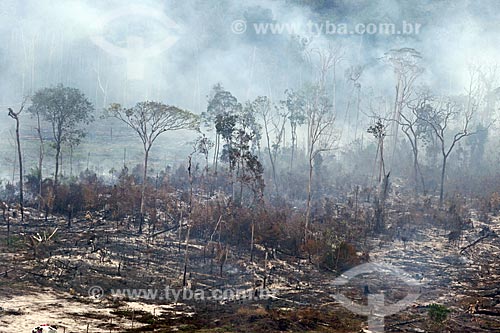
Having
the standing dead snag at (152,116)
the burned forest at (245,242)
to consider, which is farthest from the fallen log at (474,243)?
the standing dead snag at (152,116)

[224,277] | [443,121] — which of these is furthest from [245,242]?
[443,121]

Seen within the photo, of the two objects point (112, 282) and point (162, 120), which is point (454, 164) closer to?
point (162, 120)

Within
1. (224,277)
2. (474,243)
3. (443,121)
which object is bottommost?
(224,277)

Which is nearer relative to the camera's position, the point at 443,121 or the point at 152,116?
the point at 152,116

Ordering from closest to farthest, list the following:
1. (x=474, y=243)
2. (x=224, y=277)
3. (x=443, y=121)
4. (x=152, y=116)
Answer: (x=224, y=277) → (x=474, y=243) → (x=152, y=116) → (x=443, y=121)

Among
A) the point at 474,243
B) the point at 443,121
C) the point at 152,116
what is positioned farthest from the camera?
the point at 443,121

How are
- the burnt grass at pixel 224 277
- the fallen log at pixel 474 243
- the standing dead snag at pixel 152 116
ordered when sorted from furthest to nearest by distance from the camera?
the standing dead snag at pixel 152 116 → the fallen log at pixel 474 243 → the burnt grass at pixel 224 277

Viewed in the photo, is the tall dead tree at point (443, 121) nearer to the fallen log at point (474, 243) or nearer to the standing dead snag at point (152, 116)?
the fallen log at point (474, 243)

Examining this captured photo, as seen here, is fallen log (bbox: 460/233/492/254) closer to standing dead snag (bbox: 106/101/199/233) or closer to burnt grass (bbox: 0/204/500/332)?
burnt grass (bbox: 0/204/500/332)

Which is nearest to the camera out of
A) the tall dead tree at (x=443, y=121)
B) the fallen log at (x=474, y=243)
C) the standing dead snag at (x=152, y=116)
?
the fallen log at (x=474, y=243)

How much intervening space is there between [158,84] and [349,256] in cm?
7658

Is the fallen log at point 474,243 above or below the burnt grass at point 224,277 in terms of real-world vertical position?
above

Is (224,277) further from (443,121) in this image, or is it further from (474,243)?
(443,121)

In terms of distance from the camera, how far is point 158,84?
311ft
